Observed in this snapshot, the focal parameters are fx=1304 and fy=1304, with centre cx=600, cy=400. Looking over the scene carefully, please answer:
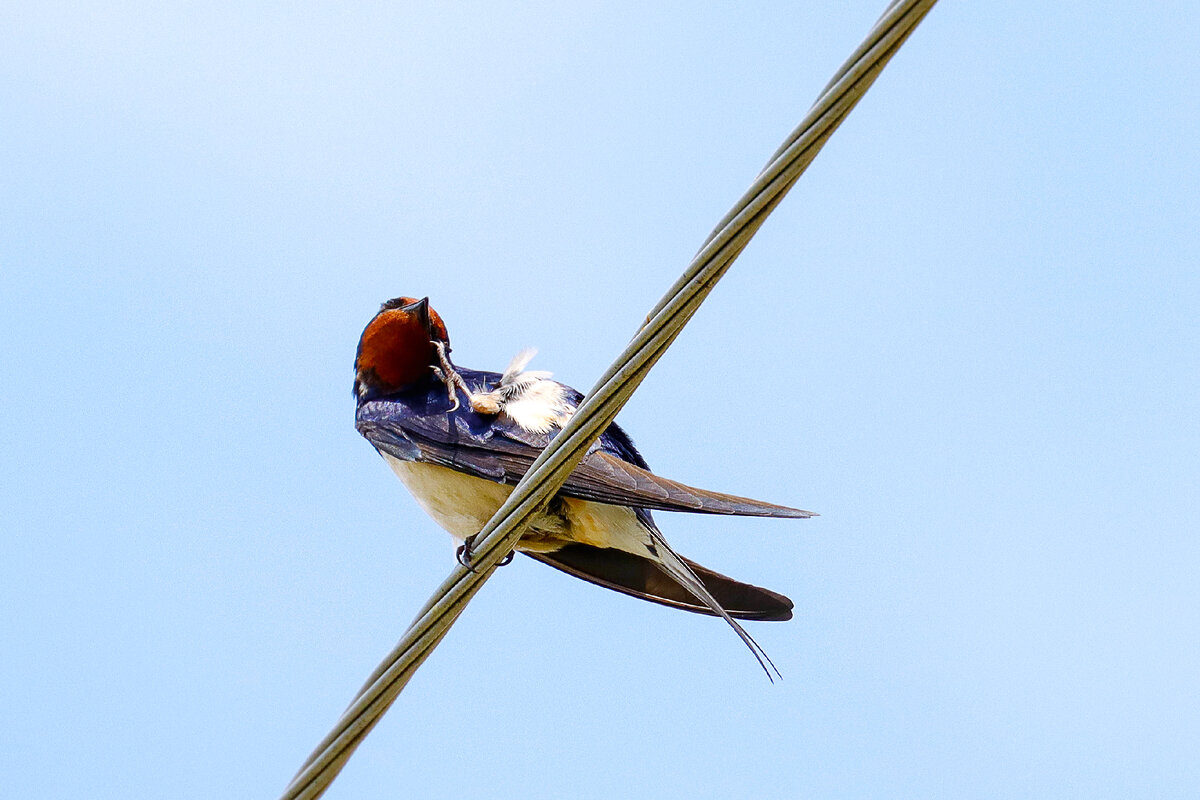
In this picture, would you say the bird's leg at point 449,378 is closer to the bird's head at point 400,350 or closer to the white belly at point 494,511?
the bird's head at point 400,350

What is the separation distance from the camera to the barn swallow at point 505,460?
3623 mm

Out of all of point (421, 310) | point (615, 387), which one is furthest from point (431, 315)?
point (615, 387)

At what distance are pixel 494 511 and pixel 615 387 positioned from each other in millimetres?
1744

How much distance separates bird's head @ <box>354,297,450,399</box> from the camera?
430 centimetres

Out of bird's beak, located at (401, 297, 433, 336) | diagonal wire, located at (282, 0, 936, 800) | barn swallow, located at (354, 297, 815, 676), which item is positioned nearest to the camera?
diagonal wire, located at (282, 0, 936, 800)

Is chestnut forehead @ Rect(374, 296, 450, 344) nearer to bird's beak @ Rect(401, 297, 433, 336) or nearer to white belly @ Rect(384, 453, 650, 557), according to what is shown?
bird's beak @ Rect(401, 297, 433, 336)

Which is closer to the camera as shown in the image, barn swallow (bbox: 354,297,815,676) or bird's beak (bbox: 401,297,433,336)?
barn swallow (bbox: 354,297,815,676)

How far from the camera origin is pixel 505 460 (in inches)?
140

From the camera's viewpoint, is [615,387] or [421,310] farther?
[421,310]

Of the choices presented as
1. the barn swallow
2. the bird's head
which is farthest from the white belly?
the bird's head

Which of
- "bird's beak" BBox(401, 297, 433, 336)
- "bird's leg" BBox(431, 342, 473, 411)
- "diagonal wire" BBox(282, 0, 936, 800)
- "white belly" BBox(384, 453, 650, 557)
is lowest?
"diagonal wire" BBox(282, 0, 936, 800)

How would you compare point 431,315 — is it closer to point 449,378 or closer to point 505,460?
point 449,378

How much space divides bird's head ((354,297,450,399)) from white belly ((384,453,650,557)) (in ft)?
1.17

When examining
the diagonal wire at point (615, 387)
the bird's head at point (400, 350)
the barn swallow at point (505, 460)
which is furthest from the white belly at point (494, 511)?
the diagonal wire at point (615, 387)
